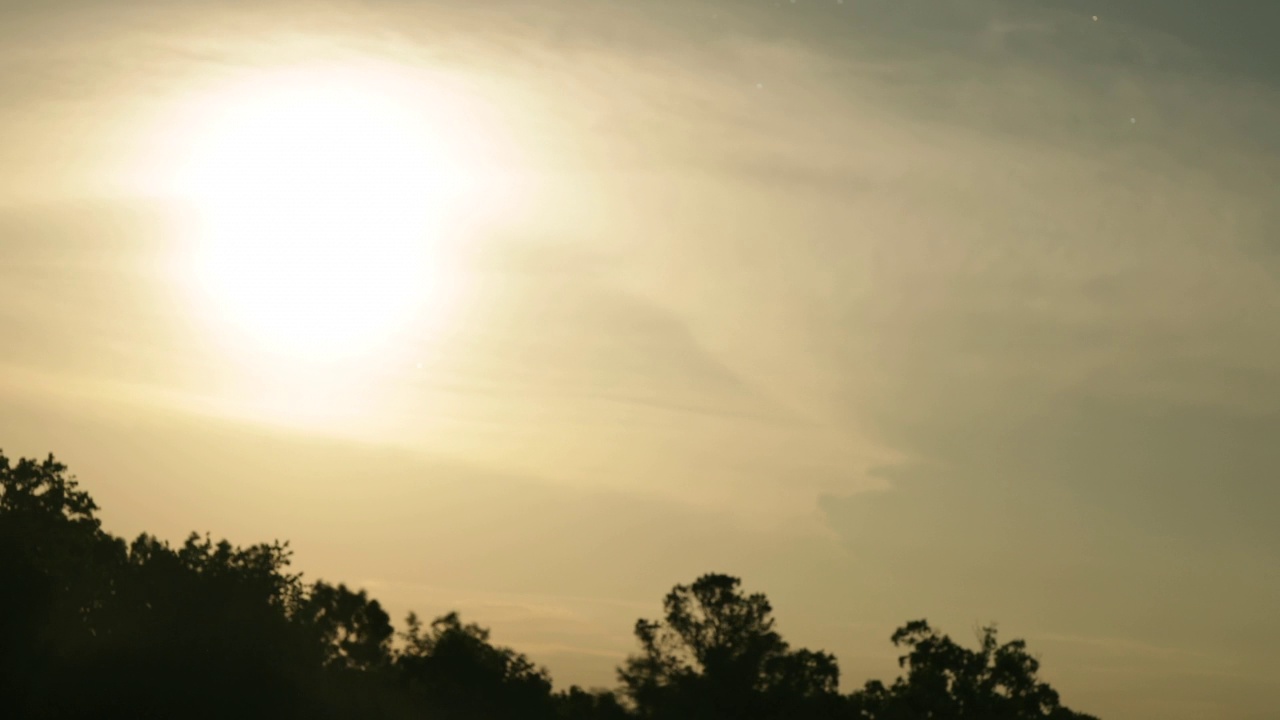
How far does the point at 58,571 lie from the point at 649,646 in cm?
7388

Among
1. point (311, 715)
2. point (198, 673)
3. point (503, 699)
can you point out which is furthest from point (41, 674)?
point (503, 699)

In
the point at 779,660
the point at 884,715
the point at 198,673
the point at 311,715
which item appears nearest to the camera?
the point at 198,673

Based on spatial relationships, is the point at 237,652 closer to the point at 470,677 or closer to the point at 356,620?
the point at 470,677

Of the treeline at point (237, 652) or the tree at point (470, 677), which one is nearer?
the treeline at point (237, 652)

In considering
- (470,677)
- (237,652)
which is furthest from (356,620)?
(237,652)

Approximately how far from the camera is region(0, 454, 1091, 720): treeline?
5569cm

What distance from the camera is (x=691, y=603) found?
130 m

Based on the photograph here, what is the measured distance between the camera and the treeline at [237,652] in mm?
55688

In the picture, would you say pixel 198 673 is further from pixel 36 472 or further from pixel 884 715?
pixel 884 715

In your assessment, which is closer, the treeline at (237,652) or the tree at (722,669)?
the treeline at (237,652)

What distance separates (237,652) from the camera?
60.6m

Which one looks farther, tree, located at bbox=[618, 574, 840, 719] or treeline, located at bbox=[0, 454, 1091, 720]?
tree, located at bbox=[618, 574, 840, 719]

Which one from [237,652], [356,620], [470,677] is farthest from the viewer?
[356,620]

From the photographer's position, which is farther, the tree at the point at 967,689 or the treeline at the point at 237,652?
the tree at the point at 967,689
